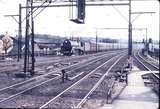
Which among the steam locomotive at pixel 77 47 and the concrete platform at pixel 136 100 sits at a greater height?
the steam locomotive at pixel 77 47

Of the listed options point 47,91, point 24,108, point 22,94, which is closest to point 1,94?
point 22,94

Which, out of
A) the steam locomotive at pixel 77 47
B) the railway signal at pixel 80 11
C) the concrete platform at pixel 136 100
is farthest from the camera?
the steam locomotive at pixel 77 47

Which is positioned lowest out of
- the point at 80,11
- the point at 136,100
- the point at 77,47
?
the point at 136,100

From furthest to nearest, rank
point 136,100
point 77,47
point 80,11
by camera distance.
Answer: point 77,47 → point 80,11 → point 136,100

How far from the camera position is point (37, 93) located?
18797mm

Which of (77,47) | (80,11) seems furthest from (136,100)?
(77,47)

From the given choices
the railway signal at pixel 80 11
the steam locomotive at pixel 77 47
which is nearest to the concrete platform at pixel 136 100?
the railway signal at pixel 80 11

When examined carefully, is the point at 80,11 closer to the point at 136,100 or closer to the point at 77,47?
the point at 136,100

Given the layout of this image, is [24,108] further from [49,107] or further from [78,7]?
[78,7]

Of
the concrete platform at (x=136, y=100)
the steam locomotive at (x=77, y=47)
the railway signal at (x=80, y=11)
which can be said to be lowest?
the concrete platform at (x=136, y=100)

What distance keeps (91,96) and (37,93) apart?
2.89 meters

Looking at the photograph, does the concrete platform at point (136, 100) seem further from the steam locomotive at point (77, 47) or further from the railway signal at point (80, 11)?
the steam locomotive at point (77, 47)

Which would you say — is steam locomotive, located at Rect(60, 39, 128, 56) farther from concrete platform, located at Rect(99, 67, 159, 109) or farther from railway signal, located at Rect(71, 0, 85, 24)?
concrete platform, located at Rect(99, 67, 159, 109)

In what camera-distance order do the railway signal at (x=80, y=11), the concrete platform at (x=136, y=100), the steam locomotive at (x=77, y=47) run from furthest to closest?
the steam locomotive at (x=77, y=47) < the railway signal at (x=80, y=11) < the concrete platform at (x=136, y=100)
